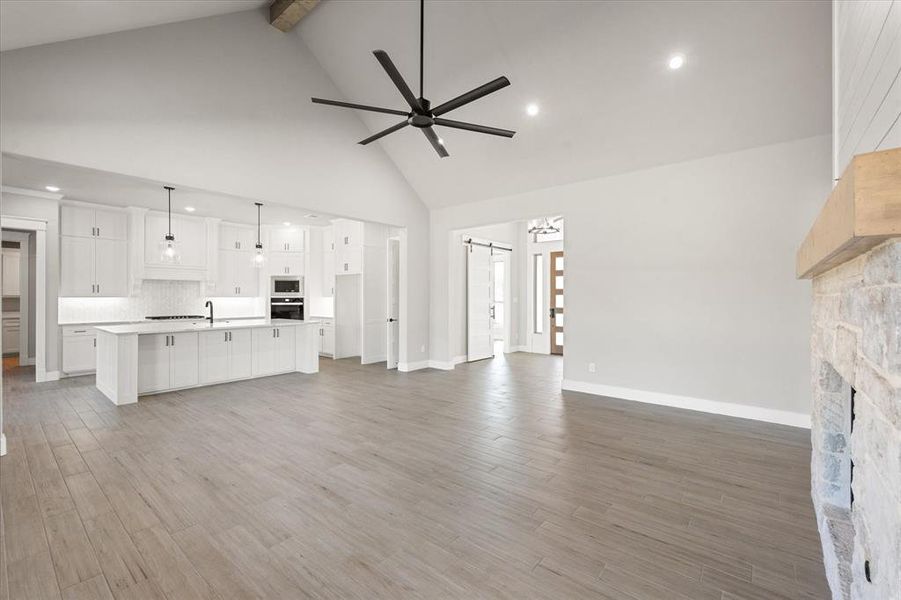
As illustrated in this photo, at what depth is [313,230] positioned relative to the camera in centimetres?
917

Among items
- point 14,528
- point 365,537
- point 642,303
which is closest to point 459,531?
point 365,537

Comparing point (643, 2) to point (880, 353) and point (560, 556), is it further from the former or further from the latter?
point (560, 556)

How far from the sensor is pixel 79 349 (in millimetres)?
6812

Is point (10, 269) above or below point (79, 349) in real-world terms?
above

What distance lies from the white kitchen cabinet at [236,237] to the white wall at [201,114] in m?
3.97

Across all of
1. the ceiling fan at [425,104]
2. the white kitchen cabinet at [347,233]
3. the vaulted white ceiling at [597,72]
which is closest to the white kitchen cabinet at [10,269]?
the white kitchen cabinet at [347,233]

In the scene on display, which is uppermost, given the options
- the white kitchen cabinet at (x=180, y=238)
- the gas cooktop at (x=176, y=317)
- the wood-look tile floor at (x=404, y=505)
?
the white kitchen cabinet at (x=180, y=238)

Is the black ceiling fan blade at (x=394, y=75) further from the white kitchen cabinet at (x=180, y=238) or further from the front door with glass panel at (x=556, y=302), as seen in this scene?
the front door with glass panel at (x=556, y=302)

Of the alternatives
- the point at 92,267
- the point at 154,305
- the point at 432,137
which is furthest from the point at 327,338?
the point at 432,137

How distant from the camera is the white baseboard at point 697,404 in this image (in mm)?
4195

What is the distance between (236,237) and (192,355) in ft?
12.5

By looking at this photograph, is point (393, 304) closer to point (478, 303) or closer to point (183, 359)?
point (478, 303)

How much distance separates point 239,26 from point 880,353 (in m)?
6.21

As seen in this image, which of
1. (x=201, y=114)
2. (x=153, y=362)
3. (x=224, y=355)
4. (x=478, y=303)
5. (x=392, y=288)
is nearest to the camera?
(x=201, y=114)
